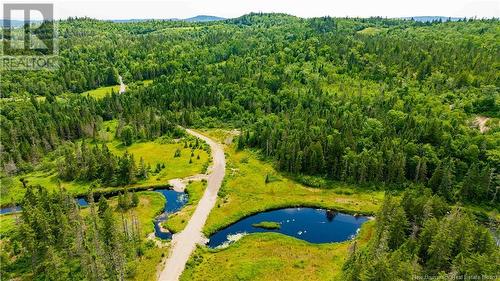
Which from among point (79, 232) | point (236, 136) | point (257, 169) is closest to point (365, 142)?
point (257, 169)

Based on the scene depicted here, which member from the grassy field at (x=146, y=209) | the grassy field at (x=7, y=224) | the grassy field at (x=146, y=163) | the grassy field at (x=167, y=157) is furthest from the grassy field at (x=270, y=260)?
the grassy field at (x=7, y=224)

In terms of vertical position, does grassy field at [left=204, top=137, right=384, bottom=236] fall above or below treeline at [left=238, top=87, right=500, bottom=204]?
below

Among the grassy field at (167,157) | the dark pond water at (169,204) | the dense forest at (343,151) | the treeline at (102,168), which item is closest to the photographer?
the dense forest at (343,151)

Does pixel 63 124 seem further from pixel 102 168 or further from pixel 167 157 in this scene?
pixel 167 157

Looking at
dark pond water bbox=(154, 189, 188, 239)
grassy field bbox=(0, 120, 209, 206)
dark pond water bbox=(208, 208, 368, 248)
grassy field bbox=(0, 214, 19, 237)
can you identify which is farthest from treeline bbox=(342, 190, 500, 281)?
grassy field bbox=(0, 214, 19, 237)

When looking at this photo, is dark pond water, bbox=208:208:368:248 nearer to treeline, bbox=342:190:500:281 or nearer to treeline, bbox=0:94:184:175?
treeline, bbox=342:190:500:281

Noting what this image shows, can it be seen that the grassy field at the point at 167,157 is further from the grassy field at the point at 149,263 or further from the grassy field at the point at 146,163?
the grassy field at the point at 149,263

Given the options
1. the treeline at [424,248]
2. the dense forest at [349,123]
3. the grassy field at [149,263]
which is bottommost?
the grassy field at [149,263]
